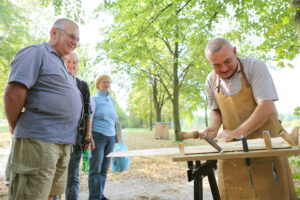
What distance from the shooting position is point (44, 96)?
192 cm

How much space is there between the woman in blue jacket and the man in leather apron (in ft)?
6.54

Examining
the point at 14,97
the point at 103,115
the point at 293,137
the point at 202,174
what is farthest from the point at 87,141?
the point at 293,137

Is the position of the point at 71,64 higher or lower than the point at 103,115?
higher

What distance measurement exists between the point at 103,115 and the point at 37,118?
6.47ft

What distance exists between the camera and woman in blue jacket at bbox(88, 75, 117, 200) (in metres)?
3.66

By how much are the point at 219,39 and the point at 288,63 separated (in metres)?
1.68

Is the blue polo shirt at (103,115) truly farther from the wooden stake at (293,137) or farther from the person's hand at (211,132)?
the wooden stake at (293,137)

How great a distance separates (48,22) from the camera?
18.1 m

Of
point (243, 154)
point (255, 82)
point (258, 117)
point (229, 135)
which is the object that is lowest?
point (243, 154)

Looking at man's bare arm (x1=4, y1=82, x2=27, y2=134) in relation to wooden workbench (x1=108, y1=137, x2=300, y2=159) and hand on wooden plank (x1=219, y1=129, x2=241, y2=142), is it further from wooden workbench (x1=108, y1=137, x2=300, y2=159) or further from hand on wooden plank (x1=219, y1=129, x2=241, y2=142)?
hand on wooden plank (x1=219, y1=129, x2=241, y2=142)

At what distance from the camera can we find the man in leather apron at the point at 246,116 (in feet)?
6.39

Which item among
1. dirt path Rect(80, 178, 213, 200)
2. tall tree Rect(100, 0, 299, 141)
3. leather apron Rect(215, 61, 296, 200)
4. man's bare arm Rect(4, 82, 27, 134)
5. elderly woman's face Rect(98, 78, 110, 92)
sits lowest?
dirt path Rect(80, 178, 213, 200)

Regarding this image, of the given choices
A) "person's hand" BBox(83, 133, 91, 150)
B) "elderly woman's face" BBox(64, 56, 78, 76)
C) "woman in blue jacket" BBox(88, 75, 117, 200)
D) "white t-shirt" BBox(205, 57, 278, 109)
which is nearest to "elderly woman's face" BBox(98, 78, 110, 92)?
"woman in blue jacket" BBox(88, 75, 117, 200)

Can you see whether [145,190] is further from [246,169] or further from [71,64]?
[246,169]
